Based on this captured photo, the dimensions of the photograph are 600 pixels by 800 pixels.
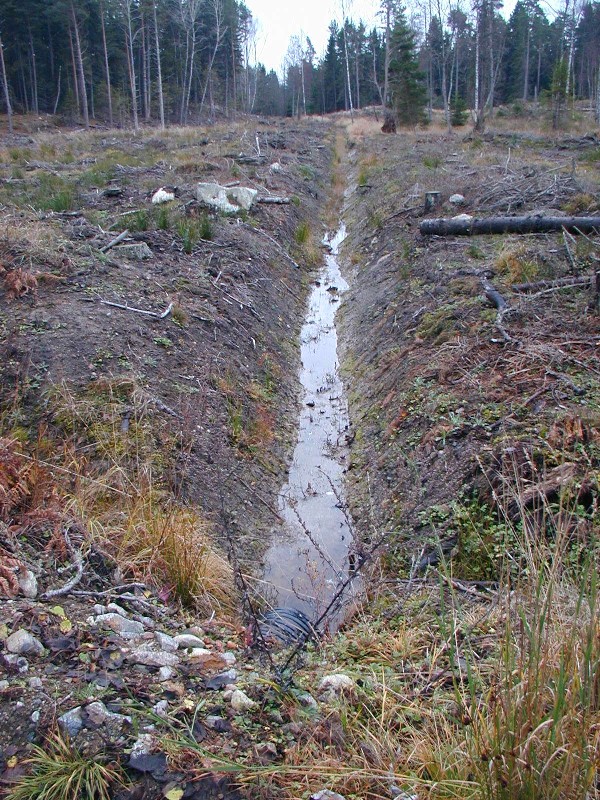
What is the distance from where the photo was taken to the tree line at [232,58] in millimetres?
32938

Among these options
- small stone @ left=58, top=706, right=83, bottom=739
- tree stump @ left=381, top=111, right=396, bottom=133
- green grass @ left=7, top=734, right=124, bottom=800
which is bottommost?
green grass @ left=7, top=734, right=124, bottom=800

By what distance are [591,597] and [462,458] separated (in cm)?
295

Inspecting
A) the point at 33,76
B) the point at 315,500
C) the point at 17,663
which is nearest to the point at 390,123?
the point at 33,76

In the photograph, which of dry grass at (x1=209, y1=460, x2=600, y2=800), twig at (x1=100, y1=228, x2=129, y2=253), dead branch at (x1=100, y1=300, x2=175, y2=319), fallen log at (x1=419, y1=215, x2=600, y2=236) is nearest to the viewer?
dry grass at (x1=209, y1=460, x2=600, y2=800)

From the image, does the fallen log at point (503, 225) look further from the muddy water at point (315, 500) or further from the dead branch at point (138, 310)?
the dead branch at point (138, 310)

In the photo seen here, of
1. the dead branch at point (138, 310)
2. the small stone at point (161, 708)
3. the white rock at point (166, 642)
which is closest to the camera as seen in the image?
the small stone at point (161, 708)

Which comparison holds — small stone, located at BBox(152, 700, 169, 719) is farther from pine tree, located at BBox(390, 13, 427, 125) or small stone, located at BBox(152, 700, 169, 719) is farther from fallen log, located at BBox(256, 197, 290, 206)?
pine tree, located at BBox(390, 13, 427, 125)

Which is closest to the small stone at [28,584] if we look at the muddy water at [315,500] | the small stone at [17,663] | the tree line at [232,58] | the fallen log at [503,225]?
the small stone at [17,663]

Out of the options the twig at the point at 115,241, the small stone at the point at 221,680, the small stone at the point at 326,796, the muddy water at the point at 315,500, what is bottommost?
the muddy water at the point at 315,500

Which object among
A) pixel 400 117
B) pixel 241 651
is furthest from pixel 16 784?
pixel 400 117

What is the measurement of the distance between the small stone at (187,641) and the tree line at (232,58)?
30.5m

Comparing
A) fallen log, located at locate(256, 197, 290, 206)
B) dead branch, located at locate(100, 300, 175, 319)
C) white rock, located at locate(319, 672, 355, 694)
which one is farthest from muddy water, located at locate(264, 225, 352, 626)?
fallen log, located at locate(256, 197, 290, 206)

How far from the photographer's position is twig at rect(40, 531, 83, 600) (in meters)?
2.89

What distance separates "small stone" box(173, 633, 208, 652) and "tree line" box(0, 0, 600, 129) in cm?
3050
